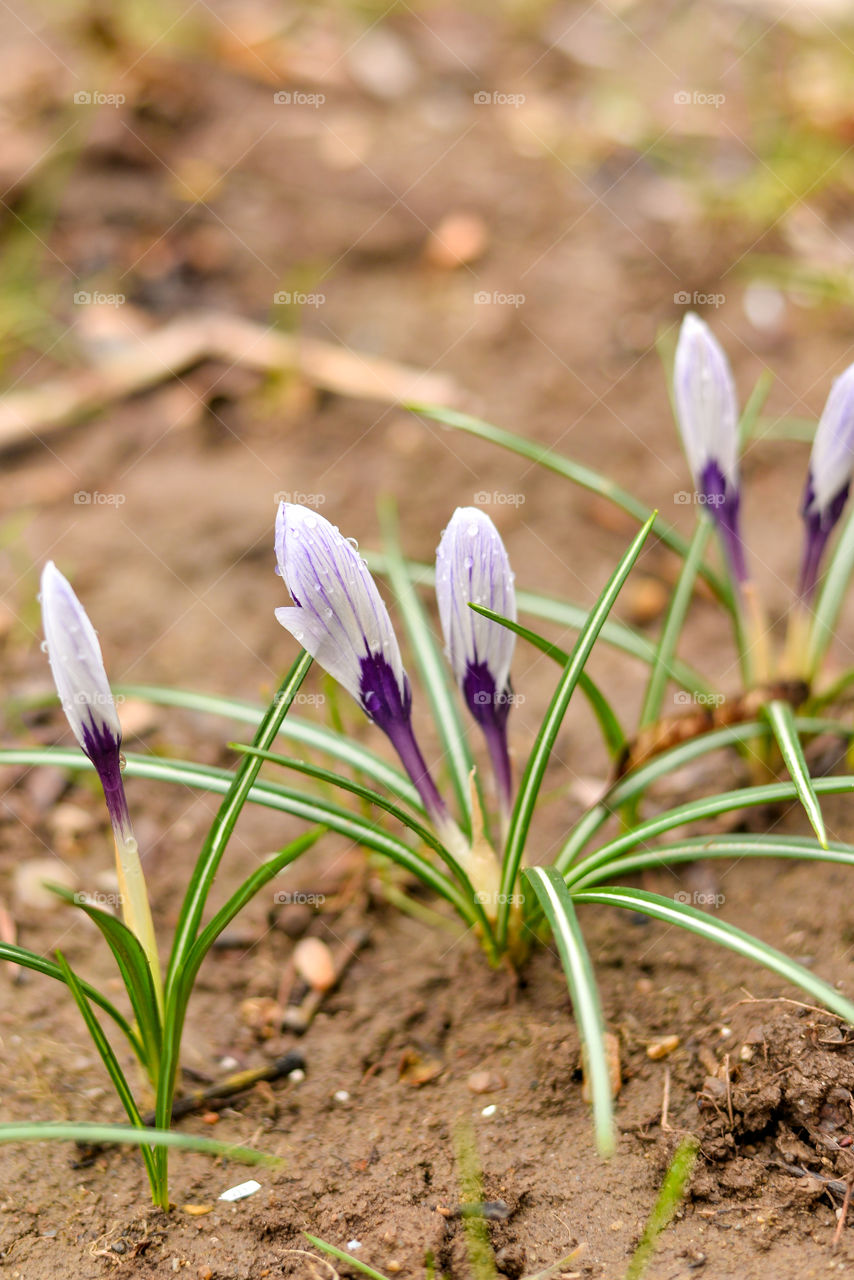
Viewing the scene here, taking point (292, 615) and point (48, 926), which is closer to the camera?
point (292, 615)

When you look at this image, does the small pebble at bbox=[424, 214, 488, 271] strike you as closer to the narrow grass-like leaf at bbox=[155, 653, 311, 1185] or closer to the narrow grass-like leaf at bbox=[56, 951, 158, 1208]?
the narrow grass-like leaf at bbox=[155, 653, 311, 1185]

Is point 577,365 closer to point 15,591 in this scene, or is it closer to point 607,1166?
point 15,591

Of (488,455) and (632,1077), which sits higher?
(488,455)

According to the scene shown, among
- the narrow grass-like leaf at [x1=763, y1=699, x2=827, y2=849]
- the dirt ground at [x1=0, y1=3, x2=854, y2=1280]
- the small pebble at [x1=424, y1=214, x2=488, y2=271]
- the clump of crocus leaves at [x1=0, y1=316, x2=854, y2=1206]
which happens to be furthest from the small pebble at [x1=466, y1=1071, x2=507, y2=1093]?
the small pebble at [x1=424, y1=214, x2=488, y2=271]

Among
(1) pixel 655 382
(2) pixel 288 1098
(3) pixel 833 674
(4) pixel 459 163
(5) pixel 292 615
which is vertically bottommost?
(2) pixel 288 1098

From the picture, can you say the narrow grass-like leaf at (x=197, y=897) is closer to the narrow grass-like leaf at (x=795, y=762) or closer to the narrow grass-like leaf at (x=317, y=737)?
the narrow grass-like leaf at (x=317, y=737)

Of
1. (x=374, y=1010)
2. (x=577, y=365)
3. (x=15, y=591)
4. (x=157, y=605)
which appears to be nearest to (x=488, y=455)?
(x=577, y=365)
